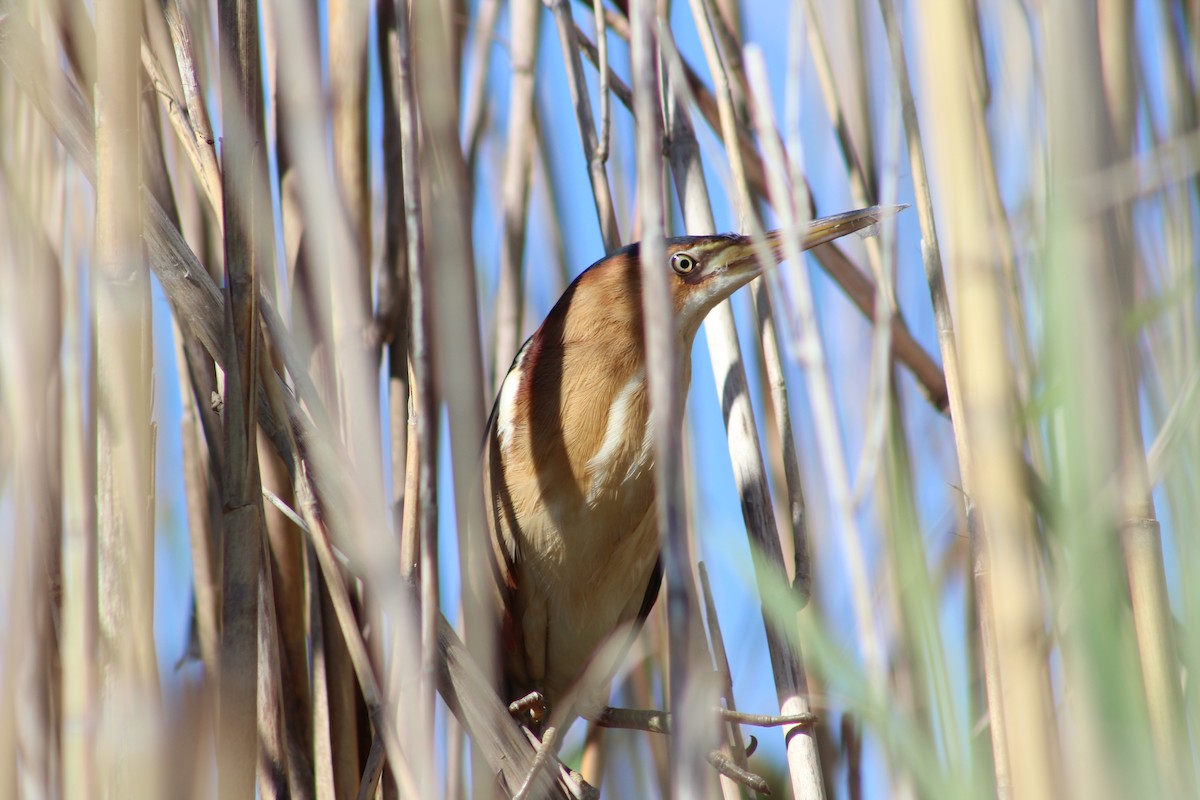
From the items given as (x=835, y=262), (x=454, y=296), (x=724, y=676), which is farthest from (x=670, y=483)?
(x=835, y=262)

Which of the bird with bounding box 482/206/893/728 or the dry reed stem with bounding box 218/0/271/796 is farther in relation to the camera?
the bird with bounding box 482/206/893/728

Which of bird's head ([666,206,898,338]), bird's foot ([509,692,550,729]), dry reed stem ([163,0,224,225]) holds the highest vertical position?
dry reed stem ([163,0,224,225])

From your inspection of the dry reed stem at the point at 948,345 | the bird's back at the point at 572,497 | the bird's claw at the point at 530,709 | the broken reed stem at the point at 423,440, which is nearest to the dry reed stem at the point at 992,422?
the dry reed stem at the point at 948,345

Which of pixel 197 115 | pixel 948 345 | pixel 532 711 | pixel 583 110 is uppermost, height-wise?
pixel 583 110

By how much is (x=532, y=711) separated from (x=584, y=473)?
43cm

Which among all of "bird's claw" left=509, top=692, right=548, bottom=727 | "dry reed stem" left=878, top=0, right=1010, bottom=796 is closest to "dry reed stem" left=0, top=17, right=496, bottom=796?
"dry reed stem" left=878, top=0, right=1010, bottom=796

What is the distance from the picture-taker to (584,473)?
1537 mm

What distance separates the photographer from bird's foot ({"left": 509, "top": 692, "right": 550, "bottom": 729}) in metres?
1.57

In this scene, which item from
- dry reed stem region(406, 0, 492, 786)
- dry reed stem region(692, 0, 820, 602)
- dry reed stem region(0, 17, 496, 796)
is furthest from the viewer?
dry reed stem region(692, 0, 820, 602)

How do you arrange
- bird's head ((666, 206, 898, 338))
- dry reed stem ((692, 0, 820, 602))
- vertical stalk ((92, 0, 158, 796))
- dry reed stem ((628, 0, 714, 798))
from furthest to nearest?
Result: bird's head ((666, 206, 898, 338))
dry reed stem ((692, 0, 820, 602))
vertical stalk ((92, 0, 158, 796))
dry reed stem ((628, 0, 714, 798))

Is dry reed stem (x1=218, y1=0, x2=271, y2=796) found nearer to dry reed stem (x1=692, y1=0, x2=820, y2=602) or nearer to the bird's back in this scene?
dry reed stem (x1=692, y1=0, x2=820, y2=602)

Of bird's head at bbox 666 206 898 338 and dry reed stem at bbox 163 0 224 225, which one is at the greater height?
dry reed stem at bbox 163 0 224 225

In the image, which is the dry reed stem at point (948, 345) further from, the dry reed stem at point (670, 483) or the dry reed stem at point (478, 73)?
the dry reed stem at point (478, 73)

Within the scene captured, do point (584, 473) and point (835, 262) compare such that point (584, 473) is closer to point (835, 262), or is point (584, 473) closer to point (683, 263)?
point (683, 263)
